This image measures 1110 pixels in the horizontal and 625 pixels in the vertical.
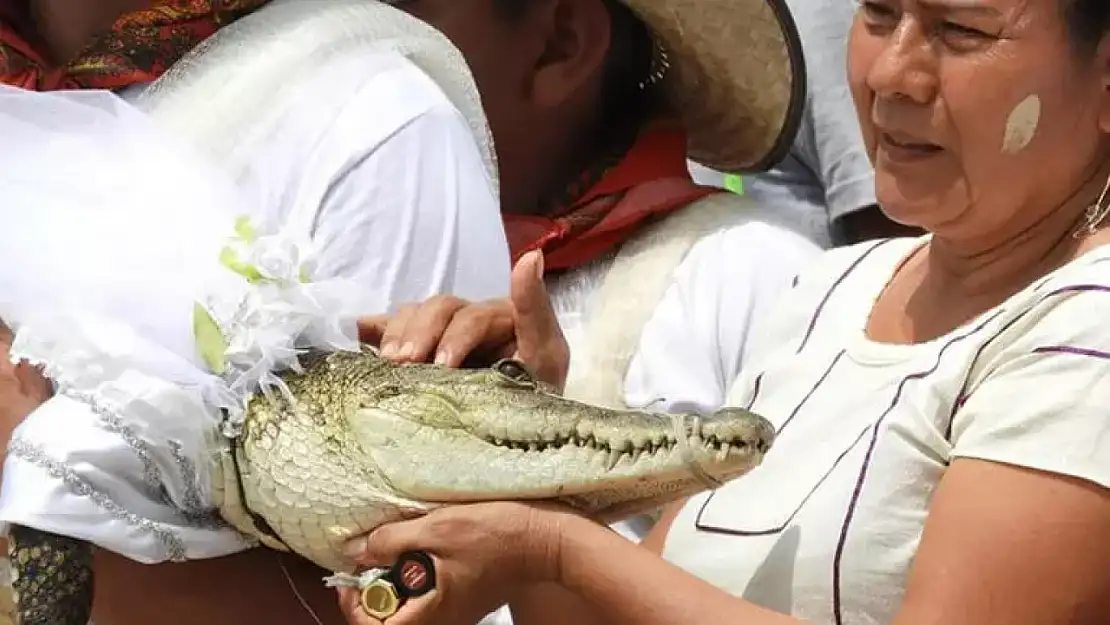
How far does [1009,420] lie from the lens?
0.80m

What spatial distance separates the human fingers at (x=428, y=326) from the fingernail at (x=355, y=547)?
16 centimetres

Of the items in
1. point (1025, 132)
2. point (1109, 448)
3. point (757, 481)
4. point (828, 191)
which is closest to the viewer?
point (1109, 448)

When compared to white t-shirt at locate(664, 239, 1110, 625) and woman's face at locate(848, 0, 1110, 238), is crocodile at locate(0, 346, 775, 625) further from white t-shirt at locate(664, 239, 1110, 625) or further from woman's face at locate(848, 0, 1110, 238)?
woman's face at locate(848, 0, 1110, 238)

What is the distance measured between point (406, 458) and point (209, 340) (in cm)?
15

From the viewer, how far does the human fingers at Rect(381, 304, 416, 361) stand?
97 centimetres

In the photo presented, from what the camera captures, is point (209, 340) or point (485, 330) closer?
point (209, 340)

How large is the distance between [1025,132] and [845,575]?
0.30 metres

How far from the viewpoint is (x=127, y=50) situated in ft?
3.87

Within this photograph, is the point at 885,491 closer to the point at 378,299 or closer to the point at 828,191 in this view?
the point at 378,299

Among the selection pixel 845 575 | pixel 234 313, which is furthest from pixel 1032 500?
pixel 234 313

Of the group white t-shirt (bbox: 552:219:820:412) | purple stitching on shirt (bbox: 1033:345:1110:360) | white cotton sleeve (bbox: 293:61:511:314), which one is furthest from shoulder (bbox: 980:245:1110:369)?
white t-shirt (bbox: 552:219:820:412)

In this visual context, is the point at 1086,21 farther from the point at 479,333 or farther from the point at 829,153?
the point at 829,153

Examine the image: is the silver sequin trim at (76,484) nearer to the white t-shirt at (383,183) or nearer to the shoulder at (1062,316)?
the white t-shirt at (383,183)

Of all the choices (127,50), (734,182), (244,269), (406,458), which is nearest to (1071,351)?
(406,458)
